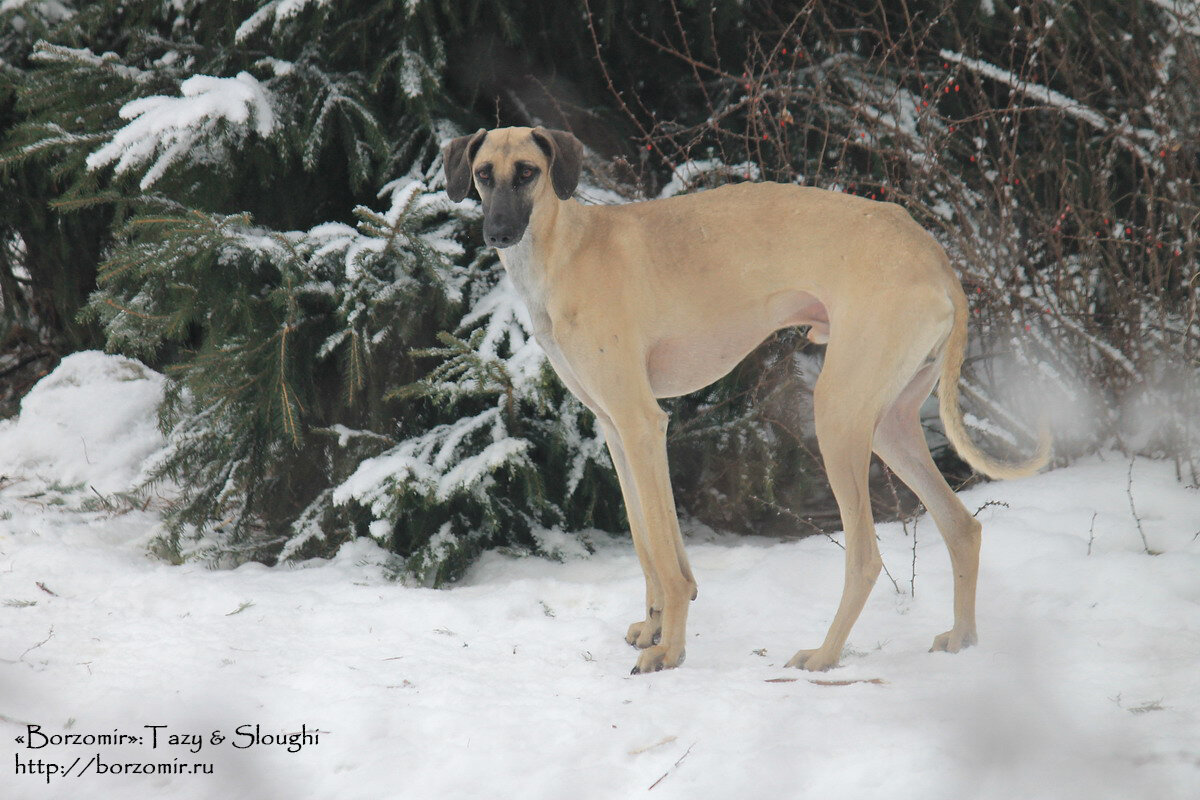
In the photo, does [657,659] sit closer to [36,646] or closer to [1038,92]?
[36,646]

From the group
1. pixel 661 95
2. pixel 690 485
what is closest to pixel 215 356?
pixel 690 485

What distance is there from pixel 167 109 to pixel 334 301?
122cm

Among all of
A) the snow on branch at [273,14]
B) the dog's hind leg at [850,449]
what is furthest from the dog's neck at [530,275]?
the snow on branch at [273,14]

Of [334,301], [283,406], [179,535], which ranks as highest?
[334,301]

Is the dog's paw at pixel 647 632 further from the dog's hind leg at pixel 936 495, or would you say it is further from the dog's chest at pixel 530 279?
the dog's chest at pixel 530 279

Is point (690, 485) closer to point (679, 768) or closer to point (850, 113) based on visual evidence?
point (850, 113)

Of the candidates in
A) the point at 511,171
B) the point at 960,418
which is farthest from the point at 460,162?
the point at 960,418

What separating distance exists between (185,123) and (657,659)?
3.43 meters

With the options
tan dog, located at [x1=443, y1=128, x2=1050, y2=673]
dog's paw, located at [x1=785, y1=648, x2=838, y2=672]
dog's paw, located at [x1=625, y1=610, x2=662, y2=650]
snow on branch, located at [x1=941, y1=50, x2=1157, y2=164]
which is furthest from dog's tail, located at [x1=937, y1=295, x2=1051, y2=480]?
snow on branch, located at [x1=941, y1=50, x2=1157, y2=164]

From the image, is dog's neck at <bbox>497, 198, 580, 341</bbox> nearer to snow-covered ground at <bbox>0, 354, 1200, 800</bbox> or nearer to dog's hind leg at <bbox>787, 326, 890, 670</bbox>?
dog's hind leg at <bbox>787, 326, 890, 670</bbox>

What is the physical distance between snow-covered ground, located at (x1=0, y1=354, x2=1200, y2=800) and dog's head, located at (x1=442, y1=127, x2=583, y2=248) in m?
1.54

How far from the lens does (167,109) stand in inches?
184

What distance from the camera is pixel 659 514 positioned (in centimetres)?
335

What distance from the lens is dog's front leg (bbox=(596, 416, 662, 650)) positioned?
361 centimetres
